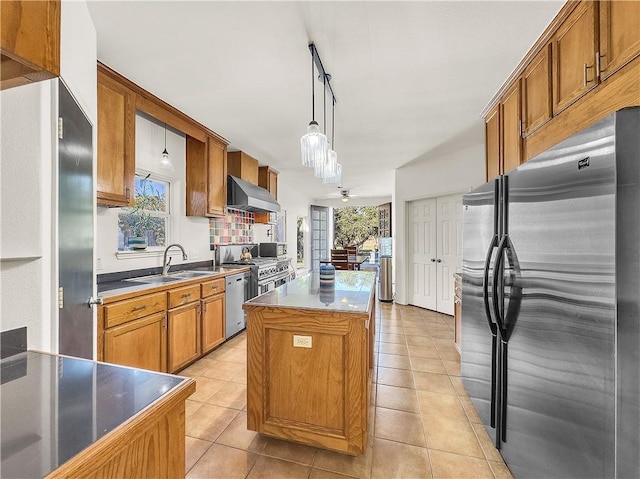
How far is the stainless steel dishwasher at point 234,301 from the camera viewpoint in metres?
3.44

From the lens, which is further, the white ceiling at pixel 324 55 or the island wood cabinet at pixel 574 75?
the white ceiling at pixel 324 55

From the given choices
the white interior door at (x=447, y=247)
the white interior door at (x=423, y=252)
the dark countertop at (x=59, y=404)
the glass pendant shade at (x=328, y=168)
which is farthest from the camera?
the white interior door at (x=423, y=252)

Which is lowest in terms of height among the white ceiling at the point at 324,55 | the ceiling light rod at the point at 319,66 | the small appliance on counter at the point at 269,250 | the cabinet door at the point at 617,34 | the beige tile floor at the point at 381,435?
the beige tile floor at the point at 381,435

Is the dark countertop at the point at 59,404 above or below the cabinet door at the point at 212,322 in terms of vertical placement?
→ above

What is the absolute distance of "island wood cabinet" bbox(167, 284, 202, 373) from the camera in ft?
8.57

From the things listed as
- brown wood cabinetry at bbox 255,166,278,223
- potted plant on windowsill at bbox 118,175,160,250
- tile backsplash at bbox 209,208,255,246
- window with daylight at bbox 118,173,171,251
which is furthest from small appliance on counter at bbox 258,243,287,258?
potted plant on windowsill at bbox 118,175,160,250

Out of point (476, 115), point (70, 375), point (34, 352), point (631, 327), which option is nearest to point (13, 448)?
point (70, 375)

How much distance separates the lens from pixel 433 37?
1901mm

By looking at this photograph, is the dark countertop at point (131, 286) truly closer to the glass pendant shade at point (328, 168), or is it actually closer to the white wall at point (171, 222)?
the white wall at point (171, 222)

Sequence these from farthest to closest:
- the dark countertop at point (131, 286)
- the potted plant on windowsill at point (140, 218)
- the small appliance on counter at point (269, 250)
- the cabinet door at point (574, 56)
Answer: the small appliance on counter at point (269, 250)
the potted plant on windowsill at point (140, 218)
the dark countertop at point (131, 286)
the cabinet door at point (574, 56)

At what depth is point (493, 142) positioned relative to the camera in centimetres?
299

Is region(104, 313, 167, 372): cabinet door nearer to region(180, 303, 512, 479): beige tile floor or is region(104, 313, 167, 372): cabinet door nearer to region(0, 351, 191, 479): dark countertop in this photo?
region(180, 303, 512, 479): beige tile floor

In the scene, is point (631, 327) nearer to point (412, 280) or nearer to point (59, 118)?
point (59, 118)

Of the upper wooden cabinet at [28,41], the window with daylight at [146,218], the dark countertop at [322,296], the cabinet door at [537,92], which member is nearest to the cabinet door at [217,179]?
the window with daylight at [146,218]
